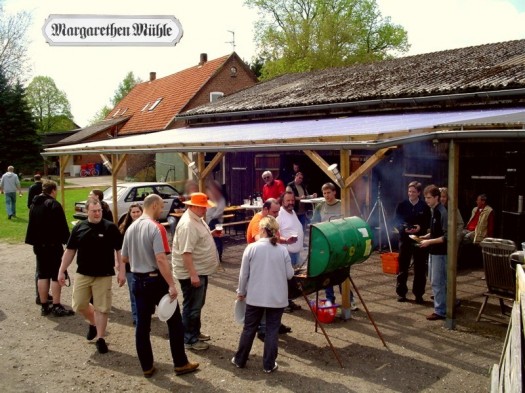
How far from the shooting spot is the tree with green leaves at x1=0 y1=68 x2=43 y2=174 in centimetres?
3372

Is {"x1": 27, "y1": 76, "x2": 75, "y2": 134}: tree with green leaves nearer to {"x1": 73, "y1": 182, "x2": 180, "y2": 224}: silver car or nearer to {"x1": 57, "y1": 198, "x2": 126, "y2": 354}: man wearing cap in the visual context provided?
{"x1": 73, "y1": 182, "x2": 180, "y2": 224}: silver car

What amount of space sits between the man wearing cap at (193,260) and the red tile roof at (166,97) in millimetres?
22693

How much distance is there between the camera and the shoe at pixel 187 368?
5145mm

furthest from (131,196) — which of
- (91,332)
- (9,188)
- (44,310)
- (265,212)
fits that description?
(265,212)

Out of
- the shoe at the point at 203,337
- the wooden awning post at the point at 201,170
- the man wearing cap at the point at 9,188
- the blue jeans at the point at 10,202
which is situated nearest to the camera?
the shoe at the point at 203,337

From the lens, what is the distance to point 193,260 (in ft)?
18.3

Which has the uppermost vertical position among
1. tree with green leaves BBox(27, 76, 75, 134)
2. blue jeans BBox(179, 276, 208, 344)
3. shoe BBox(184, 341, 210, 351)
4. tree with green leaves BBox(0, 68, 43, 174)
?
tree with green leaves BBox(27, 76, 75, 134)

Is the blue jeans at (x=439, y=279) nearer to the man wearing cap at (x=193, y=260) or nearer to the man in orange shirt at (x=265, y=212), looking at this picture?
the man in orange shirt at (x=265, y=212)

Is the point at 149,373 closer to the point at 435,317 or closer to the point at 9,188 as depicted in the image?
Result: the point at 435,317

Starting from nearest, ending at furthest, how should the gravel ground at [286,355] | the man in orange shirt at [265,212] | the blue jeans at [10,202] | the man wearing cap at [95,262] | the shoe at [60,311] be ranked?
the gravel ground at [286,355] → the man wearing cap at [95,262] → the man in orange shirt at [265,212] → the shoe at [60,311] → the blue jeans at [10,202]

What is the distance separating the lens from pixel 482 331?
6.25m

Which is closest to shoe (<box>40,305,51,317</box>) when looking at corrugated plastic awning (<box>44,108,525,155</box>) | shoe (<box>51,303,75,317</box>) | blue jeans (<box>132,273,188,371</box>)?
shoe (<box>51,303,75,317</box>)

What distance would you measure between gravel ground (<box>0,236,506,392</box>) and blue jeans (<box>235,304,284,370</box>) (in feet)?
0.55

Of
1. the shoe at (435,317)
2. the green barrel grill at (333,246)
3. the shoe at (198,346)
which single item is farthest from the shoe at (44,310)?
the shoe at (435,317)
